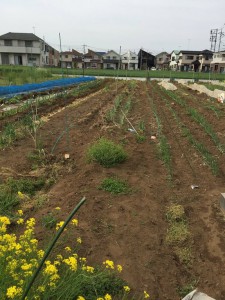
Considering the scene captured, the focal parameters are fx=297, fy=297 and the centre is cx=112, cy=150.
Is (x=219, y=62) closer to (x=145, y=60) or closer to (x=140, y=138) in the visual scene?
(x=145, y=60)

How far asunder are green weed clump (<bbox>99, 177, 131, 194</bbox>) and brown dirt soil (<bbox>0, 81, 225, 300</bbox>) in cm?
11

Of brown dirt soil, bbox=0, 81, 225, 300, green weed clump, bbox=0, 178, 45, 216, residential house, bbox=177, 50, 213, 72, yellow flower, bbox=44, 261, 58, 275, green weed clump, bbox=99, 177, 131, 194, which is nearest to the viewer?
Answer: yellow flower, bbox=44, 261, 58, 275

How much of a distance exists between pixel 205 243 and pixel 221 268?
16.1 inches

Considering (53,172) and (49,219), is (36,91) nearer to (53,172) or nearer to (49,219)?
(53,172)

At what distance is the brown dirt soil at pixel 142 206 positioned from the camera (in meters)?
3.12

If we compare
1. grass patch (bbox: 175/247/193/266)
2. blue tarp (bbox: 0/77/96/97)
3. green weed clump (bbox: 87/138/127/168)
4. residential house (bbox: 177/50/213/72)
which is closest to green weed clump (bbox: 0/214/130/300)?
grass patch (bbox: 175/247/193/266)

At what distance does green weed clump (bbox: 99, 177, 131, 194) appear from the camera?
15.0 ft

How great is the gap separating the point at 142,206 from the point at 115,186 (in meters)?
0.61

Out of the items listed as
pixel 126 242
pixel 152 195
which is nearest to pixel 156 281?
pixel 126 242

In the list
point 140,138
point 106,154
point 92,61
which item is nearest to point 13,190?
point 106,154

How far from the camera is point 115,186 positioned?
183 inches

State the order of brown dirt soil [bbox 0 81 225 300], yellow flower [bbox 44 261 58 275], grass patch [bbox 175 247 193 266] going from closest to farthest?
yellow flower [bbox 44 261 58 275], brown dirt soil [bbox 0 81 225 300], grass patch [bbox 175 247 193 266]

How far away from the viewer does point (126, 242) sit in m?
3.47

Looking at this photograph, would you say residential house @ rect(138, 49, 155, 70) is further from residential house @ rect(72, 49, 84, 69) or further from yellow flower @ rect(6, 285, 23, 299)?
yellow flower @ rect(6, 285, 23, 299)
